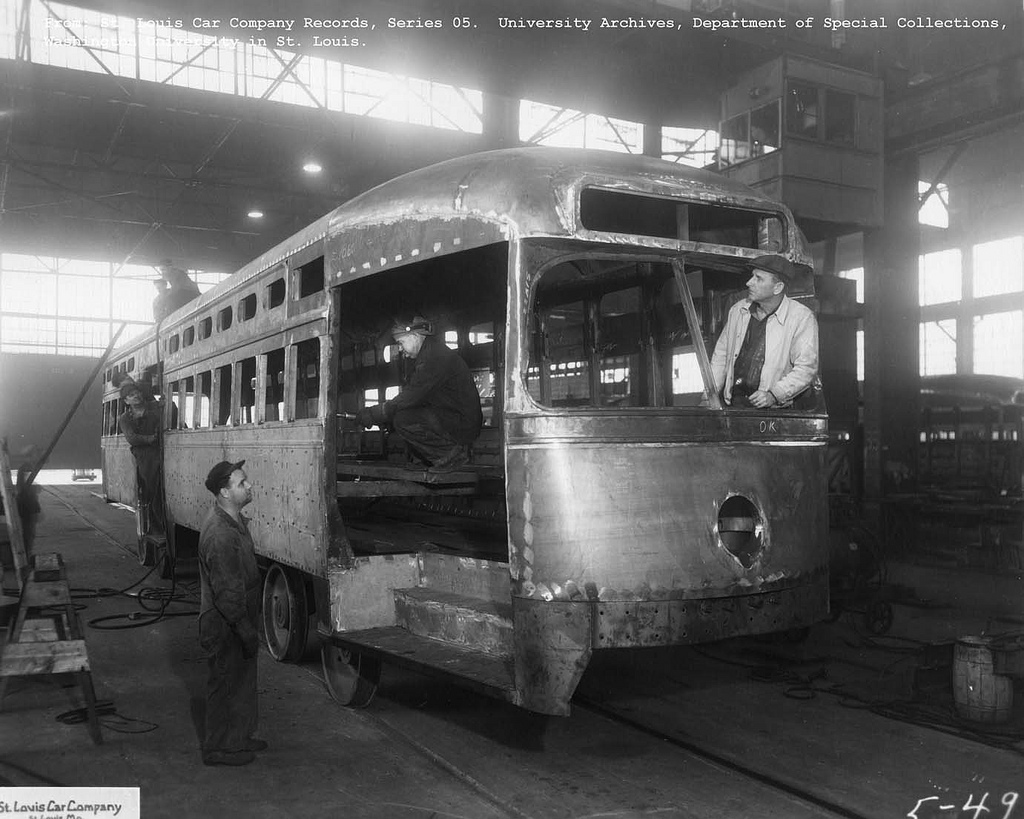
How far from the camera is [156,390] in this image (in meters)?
12.1

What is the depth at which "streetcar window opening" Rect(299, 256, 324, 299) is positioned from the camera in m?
6.69

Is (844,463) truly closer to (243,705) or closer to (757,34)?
(757,34)

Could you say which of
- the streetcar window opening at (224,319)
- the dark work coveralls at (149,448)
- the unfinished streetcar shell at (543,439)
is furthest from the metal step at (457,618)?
the dark work coveralls at (149,448)

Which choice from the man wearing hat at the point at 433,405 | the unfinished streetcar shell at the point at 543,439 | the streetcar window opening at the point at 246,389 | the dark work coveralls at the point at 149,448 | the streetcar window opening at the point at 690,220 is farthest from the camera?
the dark work coveralls at the point at 149,448

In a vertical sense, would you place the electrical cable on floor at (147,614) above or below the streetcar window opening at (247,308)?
below

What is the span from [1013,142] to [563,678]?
2715 cm

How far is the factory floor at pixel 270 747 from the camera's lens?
4562 mm

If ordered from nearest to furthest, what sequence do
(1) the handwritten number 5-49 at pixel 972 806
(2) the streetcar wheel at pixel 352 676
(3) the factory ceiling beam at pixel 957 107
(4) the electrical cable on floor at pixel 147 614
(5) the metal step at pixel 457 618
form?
(1) the handwritten number 5-49 at pixel 972 806 < (5) the metal step at pixel 457 618 < (2) the streetcar wheel at pixel 352 676 < (4) the electrical cable on floor at pixel 147 614 < (3) the factory ceiling beam at pixel 957 107

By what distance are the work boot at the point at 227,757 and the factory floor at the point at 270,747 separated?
7 centimetres

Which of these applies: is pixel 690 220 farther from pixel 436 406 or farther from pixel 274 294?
pixel 274 294

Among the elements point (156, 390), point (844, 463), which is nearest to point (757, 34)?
point (844, 463)

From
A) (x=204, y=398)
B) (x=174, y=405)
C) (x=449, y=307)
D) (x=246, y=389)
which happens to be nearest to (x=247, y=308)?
(x=246, y=389)

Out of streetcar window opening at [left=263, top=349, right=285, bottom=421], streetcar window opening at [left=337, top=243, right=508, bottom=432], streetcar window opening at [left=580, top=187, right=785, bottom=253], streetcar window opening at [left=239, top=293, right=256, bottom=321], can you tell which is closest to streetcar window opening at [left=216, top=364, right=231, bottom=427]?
streetcar window opening at [left=239, top=293, right=256, bottom=321]

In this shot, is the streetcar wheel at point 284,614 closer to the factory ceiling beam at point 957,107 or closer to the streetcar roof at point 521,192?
the streetcar roof at point 521,192
